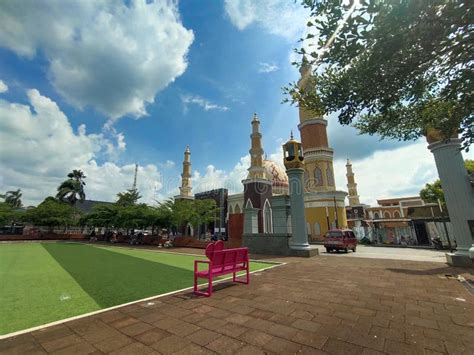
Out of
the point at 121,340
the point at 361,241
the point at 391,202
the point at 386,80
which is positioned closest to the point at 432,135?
the point at 386,80

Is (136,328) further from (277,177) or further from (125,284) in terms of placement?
(277,177)

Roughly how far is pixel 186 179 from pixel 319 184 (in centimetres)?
Answer: 2362

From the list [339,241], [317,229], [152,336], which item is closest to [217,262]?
[152,336]

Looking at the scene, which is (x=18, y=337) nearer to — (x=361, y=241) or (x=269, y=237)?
(x=269, y=237)

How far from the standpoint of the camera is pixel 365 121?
7.66 metres

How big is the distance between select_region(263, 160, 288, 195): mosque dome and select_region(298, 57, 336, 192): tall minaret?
9.03m

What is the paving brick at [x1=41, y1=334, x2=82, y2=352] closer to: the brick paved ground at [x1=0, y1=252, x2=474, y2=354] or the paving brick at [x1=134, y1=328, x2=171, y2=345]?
the brick paved ground at [x1=0, y1=252, x2=474, y2=354]

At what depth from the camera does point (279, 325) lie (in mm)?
3373

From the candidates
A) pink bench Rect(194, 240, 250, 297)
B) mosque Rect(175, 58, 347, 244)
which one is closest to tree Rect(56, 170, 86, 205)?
mosque Rect(175, 58, 347, 244)

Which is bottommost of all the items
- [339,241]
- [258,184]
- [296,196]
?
[339,241]

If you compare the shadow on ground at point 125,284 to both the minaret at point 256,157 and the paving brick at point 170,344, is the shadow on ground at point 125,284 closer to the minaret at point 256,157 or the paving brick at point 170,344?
the paving brick at point 170,344

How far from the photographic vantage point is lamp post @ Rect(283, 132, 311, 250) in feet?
41.4

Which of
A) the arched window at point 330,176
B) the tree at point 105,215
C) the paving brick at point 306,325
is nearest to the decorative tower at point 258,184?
the arched window at point 330,176

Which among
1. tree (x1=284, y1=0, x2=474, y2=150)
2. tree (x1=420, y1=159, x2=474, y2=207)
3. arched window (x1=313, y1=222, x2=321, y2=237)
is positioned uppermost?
tree (x1=420, y1=159, x2=474, y2=207)
